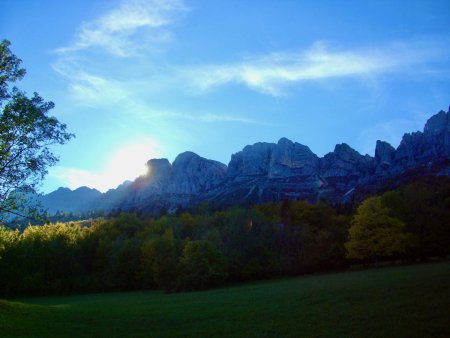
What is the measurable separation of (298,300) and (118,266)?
55716 mm

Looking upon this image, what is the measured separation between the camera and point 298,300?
85.6 feet

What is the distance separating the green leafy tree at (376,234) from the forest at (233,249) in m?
0.15

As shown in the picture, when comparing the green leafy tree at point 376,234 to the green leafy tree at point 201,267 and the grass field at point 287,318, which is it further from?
the grass field at point 287,318

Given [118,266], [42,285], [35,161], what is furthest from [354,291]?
[42,285]

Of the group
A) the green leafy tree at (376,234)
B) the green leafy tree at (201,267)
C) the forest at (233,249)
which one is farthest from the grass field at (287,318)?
the green leafy tree at (376,234)

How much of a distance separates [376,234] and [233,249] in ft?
77.0

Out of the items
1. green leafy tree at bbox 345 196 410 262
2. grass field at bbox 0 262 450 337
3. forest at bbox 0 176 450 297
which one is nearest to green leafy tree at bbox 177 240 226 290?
forest at bbox 0 176 450 297

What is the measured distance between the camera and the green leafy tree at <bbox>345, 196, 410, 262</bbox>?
55.2 m

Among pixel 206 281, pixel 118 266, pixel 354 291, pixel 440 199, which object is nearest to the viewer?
pixel 354 291

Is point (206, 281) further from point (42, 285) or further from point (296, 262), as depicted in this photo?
point (42, 285)

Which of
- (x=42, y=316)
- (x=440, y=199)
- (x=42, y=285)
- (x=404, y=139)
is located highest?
(x=404, y=139)

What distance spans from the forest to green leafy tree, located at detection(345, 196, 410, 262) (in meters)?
0.15

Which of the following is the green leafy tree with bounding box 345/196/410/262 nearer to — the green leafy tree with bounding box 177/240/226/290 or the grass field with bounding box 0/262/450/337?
the green leafy tree with bounding box 177/240/226/290

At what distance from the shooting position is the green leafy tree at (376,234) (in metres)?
55.2
